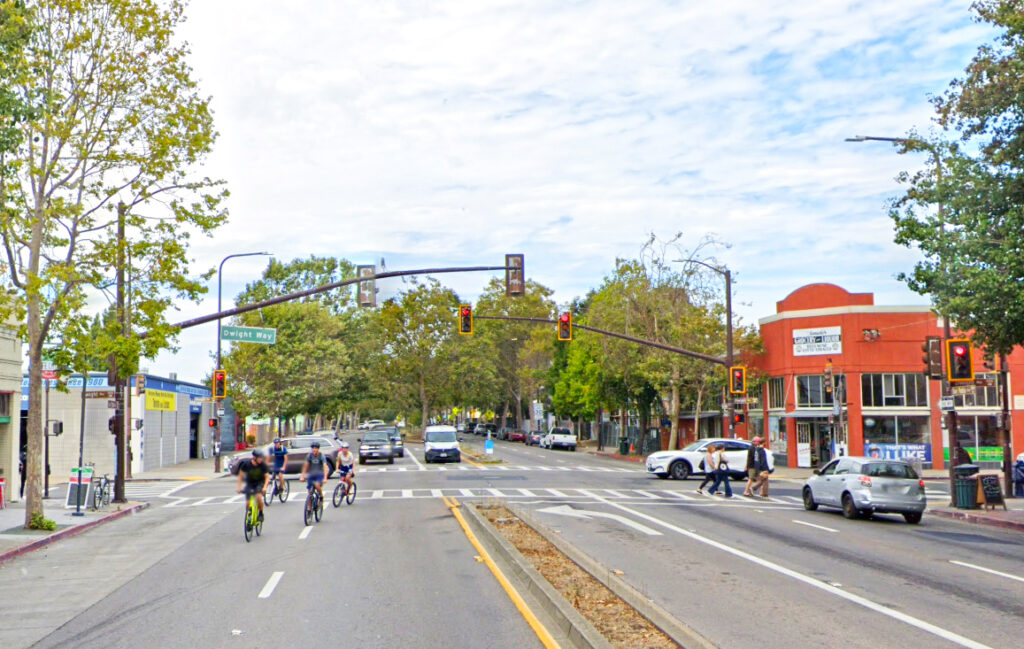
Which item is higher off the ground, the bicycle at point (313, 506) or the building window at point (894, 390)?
the building window at point (894, 390)

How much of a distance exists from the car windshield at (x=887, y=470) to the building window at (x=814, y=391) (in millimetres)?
24409

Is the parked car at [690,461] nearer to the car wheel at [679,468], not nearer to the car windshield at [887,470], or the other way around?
the car wheel at [679,468]

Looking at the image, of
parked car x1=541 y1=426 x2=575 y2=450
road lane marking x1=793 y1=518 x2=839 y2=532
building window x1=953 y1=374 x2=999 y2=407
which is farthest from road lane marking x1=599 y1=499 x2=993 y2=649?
parked car x1=541 y1=426 x2=575 y2=450

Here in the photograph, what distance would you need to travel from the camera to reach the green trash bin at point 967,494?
2525 cm

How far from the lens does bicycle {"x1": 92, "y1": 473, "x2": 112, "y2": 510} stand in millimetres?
24805

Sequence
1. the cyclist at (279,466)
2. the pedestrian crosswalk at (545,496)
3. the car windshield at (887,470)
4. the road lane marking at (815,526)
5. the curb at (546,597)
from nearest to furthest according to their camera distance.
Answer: the curb at (546,597) < the road lane marking at (815,526) < the car windshield at (887,470) < the cyclist at (279,466) < the pedestrian crosswalk at (545,496)

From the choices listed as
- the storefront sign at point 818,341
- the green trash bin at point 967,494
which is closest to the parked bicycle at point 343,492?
the green trash bin at point 967,494

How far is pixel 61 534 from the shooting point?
19531 millimetres

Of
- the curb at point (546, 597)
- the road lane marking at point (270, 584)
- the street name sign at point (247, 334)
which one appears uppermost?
the street name sign at point (247, 334)

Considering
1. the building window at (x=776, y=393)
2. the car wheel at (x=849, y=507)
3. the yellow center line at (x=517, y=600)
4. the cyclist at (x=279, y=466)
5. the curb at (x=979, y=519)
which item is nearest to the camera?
the yellow center line at (x=517, y=600)

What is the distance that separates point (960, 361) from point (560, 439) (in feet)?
171

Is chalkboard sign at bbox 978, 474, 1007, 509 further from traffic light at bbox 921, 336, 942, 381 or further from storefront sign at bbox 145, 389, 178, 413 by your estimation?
storefront sign at bbox 145, 389, 178, 413

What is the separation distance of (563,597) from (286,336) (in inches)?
2346

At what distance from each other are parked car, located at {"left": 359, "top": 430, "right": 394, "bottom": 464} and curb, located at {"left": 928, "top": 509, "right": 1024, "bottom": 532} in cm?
2820
